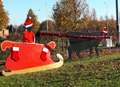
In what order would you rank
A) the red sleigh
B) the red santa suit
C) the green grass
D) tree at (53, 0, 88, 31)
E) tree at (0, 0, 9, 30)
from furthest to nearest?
tree at (0, 0, 9, 30) < tree at (53, 0, 88, 31) < the red santa suit < the red sleigh < the green grass

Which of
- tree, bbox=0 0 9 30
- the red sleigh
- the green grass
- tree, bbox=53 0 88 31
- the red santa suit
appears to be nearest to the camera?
the green grass

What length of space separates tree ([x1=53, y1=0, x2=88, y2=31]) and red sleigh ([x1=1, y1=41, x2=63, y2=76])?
26446 mm

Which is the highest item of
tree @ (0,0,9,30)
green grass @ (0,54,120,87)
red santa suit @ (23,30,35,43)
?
red santa suit @ (23,30,35,43)

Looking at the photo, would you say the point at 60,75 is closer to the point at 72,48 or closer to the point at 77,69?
the point at 77,69

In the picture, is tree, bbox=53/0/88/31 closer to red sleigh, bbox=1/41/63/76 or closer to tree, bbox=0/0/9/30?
tree, bbox=0/0/9/30

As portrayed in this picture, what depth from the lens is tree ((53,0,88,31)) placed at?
4366cm

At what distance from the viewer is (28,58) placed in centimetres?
1652

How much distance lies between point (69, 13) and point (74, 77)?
3059 cm

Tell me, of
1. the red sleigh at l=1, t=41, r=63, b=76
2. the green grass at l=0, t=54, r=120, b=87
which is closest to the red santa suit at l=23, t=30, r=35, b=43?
the red sleigh at l=1, t=41, r=63, b=76

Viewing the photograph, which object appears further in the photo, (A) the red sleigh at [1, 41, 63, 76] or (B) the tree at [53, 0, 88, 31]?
(B) the tree at [53, 0, 88, 31]

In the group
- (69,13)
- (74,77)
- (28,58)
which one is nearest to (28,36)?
(28,58)

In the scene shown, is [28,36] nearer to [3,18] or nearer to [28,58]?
[28,58]

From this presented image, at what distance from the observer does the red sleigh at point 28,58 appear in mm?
16234

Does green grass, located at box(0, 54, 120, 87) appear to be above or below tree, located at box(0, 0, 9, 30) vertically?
above
